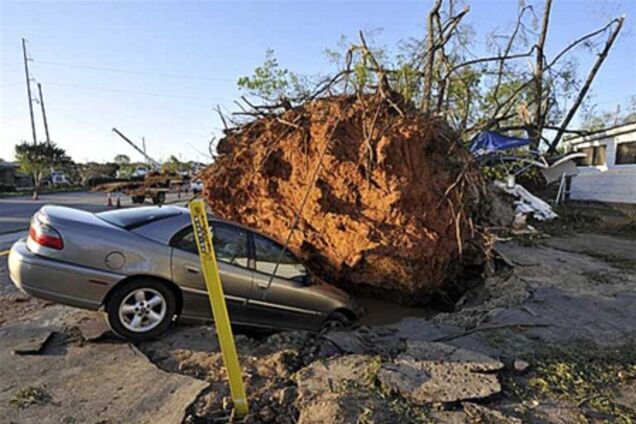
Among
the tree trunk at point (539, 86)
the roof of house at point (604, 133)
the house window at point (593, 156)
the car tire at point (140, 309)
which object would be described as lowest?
the car tire at point (140, 309)

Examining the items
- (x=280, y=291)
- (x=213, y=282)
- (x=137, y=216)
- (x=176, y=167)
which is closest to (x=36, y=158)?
(x=176, y=167)

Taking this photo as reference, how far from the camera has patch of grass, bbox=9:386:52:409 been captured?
3.00m

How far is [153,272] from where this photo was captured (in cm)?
432

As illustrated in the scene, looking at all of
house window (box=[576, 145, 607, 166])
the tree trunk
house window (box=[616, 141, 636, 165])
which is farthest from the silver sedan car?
the tree trunk

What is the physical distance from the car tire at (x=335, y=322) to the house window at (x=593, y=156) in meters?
17.1

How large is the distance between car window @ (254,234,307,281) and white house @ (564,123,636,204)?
16031mm

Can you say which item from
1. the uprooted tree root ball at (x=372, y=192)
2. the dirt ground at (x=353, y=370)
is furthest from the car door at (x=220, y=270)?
the uprooted tree root ball at (x=372, y=192)

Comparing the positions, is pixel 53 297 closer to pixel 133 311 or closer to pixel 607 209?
pixel 133 311

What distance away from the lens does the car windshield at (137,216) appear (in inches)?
180

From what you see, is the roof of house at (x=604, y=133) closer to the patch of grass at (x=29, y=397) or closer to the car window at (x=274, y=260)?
the car window at (x=274, y=260)

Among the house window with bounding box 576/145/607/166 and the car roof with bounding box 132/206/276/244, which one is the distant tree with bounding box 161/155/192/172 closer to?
the car roof with bounding box 132/206/276/244

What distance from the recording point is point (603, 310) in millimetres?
5273

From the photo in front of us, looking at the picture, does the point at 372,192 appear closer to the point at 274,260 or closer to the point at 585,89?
the point at 274,260

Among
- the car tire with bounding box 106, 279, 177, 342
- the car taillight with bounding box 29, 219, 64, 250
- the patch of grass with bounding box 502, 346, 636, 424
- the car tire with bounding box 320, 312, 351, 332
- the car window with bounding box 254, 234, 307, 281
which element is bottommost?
the car tire with bounding box 320, 312, 351, 332
